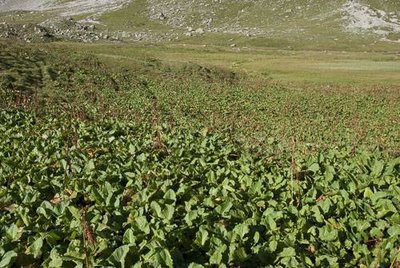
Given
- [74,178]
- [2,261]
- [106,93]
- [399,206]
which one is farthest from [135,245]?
[106,93]

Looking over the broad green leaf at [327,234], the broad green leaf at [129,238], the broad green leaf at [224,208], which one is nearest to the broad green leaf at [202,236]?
the broad green leaf at [129,238]

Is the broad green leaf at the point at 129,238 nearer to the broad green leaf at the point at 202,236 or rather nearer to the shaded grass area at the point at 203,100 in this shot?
the broad green leaf at the point at 202,236

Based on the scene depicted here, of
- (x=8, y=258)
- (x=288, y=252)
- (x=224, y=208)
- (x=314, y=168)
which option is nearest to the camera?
(x=8, y=258)

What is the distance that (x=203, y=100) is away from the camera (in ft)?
A: 134

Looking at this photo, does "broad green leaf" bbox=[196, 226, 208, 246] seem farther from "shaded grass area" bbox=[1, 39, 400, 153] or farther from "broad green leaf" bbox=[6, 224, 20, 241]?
"shaded grass area" bbox=[1, 39, 400, 153]

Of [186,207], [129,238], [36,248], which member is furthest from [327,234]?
[36,248]

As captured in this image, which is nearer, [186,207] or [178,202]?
[186,207]

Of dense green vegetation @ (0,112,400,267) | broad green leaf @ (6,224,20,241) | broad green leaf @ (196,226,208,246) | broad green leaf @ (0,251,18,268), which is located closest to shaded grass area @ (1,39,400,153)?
dense green vegetation @ (0,112,400,267)

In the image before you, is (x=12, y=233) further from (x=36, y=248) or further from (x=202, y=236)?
(x=202, y=236)

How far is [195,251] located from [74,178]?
4120 millimetres

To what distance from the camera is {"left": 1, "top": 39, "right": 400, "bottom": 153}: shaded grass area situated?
27.3 meters

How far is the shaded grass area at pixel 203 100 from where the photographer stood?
89.5 feet

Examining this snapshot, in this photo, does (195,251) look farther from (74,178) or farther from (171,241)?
(74,178)

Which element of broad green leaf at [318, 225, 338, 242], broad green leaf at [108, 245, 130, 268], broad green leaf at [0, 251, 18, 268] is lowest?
broad green leaf at [318, 225, 338, 242]
